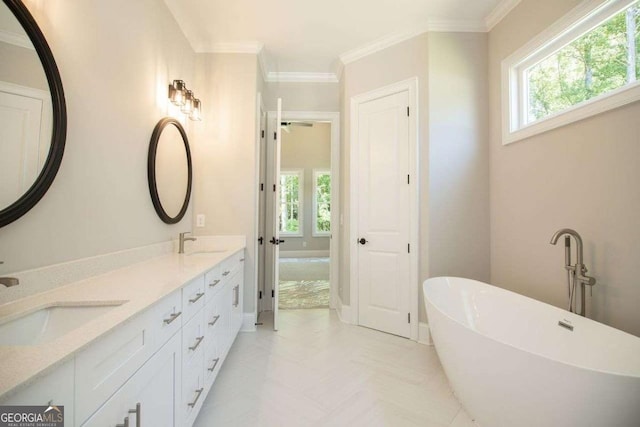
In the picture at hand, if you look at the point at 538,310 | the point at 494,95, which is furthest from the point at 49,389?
the point at 494,95

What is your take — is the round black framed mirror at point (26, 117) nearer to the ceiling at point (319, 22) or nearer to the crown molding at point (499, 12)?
the ceiling at point (319, 22)

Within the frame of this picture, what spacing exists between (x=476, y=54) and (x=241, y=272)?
123 inches

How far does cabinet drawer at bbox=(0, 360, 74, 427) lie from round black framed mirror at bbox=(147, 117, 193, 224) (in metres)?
1.52

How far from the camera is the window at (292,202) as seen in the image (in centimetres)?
763

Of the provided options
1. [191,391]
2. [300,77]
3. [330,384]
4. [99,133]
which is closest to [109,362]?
[191,391]

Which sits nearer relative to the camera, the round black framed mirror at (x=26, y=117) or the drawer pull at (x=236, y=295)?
the round black framed mirror at (x=26, y=117)

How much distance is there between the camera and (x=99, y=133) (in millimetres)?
1415

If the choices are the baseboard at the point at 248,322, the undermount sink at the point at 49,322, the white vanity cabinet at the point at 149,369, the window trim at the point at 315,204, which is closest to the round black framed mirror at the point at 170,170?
the white vanity cabinet at the point at 149,369

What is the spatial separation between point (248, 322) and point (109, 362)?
2067 mm

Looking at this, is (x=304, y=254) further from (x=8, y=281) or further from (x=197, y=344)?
(x=8, y=281)

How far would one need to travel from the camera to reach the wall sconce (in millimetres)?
2109

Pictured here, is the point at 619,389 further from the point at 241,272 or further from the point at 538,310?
the point at 241,272

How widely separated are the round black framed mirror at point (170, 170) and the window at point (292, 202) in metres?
5.18

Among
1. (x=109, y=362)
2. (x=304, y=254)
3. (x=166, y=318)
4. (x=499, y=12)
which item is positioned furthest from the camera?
(x=304, y=254)
